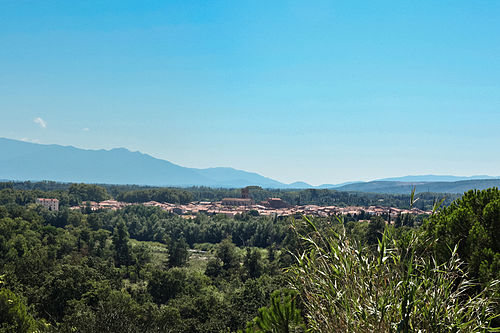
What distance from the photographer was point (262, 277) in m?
39.2

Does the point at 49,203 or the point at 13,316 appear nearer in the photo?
the point at 13,316

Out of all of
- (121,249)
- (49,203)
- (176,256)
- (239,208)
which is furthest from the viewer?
(239,208)

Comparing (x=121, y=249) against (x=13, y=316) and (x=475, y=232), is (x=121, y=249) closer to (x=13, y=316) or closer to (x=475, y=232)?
(x=13, y=316)

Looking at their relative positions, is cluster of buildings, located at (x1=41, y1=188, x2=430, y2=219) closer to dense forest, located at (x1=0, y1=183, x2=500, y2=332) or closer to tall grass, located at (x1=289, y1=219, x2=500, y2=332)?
dense forest, located at (x1=0, y1=183, x2=500, y2=332)

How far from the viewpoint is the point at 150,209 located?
10244cm

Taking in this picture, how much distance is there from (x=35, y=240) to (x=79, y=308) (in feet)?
92.6

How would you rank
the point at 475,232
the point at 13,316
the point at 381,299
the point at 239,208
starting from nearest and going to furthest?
the point at 381,299 → the point at 475,232 → the point at 13,316 → the point at 239,208

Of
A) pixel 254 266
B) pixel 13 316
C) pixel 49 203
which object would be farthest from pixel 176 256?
pixel 49 203

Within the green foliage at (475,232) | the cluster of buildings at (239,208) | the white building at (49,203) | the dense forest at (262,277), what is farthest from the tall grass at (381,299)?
the white building at (49,203)

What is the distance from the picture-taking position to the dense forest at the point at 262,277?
516cm

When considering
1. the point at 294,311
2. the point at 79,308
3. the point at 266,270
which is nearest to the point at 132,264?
the point at 266,270

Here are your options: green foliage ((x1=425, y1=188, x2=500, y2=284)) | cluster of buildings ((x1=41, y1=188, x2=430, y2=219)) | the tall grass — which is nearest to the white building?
cluster of buildings ((x1=41, y1=188, x2=430, y2=219))

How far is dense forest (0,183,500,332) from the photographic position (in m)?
5.16

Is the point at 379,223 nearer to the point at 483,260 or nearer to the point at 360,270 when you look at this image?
the point at 483,260
